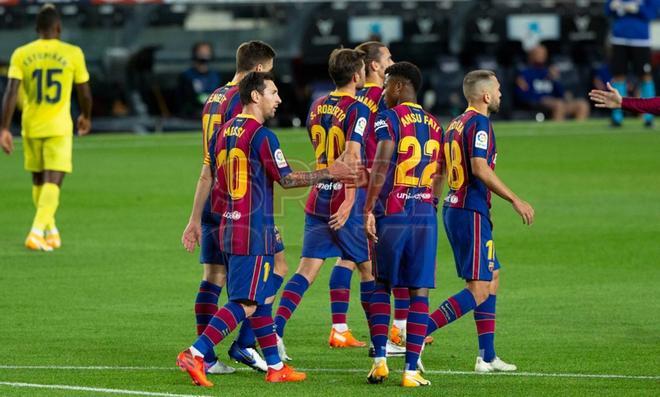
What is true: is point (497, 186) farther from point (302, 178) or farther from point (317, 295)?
point (317, 295)

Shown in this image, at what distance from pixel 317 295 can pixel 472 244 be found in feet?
10.9

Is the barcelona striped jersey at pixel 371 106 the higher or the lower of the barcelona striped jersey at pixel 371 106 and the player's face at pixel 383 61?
the lower

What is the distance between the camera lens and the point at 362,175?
9438 mm

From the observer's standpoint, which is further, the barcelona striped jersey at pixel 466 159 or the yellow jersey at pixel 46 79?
the yellow jersey at pixel 46 79

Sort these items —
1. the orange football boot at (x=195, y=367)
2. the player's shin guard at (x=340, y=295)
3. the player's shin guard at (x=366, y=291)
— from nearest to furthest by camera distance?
1. the orange football boot at (x=195, y=367)
2. the player's shin guard at (x=366, y=291)
3. the player's shin guard at (x=340, y=295)

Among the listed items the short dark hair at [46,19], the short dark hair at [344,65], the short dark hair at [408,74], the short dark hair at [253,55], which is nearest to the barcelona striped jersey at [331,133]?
the short dark hair at [344,65]

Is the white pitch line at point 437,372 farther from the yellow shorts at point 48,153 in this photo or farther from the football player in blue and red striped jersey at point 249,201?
the yellow shorts at point 48,153

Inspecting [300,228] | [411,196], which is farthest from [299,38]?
[411,196]

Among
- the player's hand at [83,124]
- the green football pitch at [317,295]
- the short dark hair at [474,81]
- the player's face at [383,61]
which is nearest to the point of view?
the green football pitch at [317,295]

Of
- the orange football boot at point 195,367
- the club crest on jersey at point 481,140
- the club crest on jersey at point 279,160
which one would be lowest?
the orange football boot at point 195,367

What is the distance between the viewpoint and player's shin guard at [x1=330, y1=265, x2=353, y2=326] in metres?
10.2

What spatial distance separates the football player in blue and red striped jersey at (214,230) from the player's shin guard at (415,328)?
2.89 feet

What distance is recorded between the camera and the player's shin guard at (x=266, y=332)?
873cm

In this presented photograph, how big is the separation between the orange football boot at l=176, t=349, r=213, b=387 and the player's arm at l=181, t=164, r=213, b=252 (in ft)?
2.40
